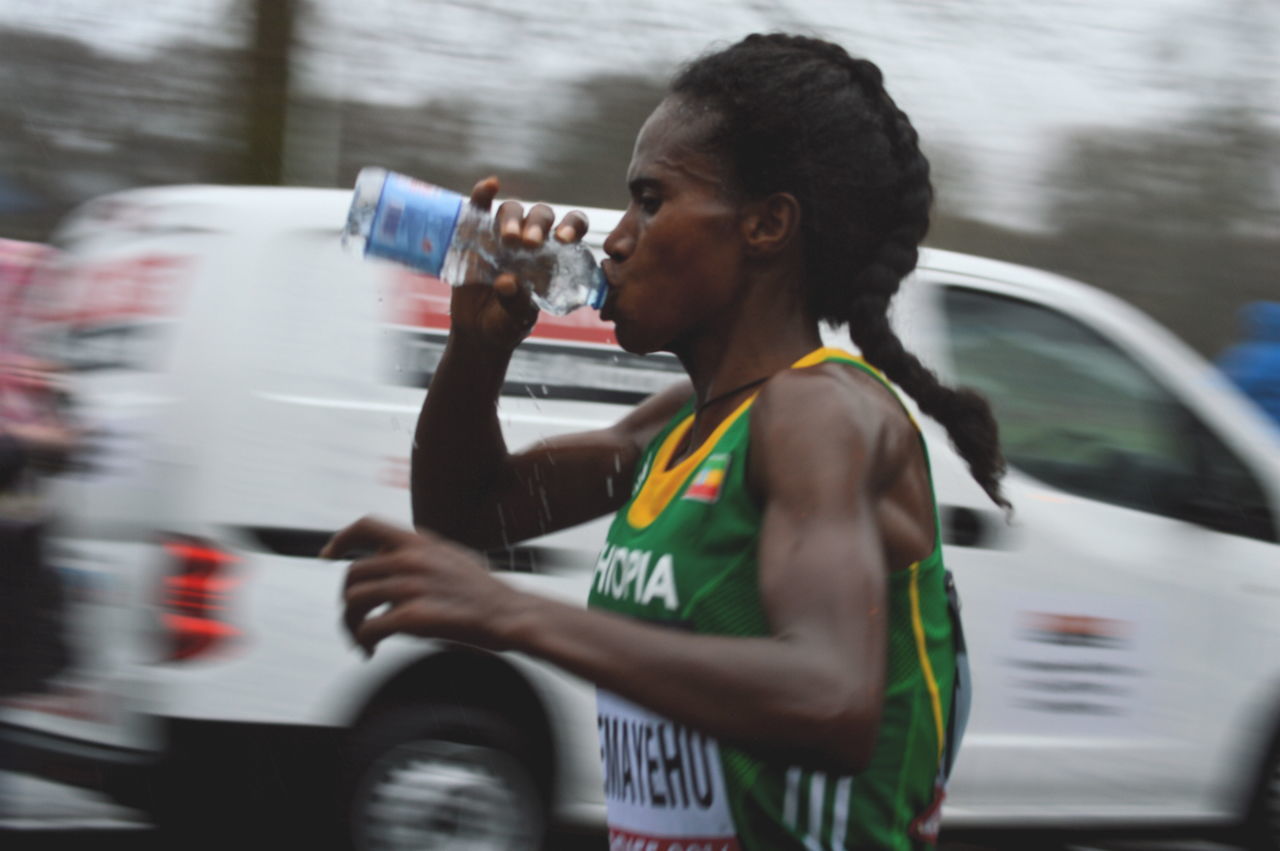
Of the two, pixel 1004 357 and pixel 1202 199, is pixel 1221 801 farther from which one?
pixel 1202 199

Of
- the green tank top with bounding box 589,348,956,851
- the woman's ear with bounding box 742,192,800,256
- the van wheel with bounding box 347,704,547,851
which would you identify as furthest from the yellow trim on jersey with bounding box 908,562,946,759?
the van wheel with bounding box 347,704,547,851

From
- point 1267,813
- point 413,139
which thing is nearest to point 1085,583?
point 1267,813

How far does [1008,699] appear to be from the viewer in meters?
4.03

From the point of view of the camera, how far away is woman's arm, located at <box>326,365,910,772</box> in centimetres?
118

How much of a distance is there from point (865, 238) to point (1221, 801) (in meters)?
3.41

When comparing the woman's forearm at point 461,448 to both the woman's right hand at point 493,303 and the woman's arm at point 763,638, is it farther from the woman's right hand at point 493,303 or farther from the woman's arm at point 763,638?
the woman's arm at point 763,638

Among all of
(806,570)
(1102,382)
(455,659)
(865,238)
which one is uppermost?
(865,238)

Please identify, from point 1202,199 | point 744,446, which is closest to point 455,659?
point 744,446

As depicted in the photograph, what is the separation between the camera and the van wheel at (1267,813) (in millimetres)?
4473

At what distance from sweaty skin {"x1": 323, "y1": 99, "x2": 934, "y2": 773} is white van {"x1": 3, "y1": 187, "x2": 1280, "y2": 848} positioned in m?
1.83

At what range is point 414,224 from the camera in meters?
1.92

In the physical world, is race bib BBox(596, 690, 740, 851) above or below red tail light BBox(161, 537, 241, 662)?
above

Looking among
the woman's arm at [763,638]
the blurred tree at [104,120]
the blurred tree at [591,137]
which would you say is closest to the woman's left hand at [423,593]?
the woman's arm at [763,638]

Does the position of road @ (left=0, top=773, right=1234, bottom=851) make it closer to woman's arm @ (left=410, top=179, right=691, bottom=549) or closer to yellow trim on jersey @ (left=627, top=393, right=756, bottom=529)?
woman's arm @ (left=410, top=179, right=691, bottom=549)
